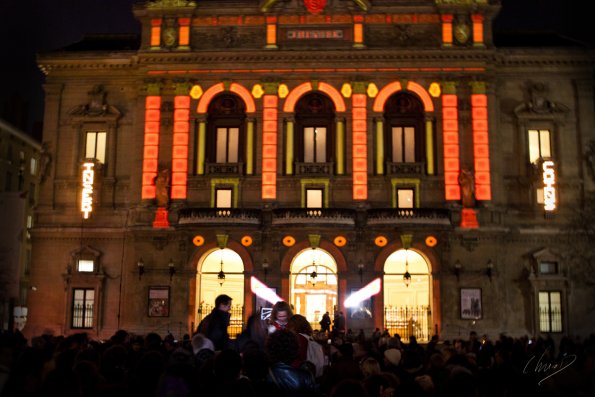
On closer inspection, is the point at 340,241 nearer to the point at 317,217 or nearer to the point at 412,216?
the point at 317,217

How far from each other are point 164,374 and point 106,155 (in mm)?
39413

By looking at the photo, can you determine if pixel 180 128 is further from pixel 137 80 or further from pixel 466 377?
pixel 466 377

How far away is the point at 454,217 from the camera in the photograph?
144ft

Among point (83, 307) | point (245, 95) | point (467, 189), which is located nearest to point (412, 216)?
point (467, 189)

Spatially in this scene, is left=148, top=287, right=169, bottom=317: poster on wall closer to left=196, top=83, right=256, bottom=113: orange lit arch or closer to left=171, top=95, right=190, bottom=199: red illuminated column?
left=171, top=95, right=190, bottom=199: red illuminated column

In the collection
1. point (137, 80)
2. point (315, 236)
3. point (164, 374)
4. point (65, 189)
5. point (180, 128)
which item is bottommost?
point (164, 374)

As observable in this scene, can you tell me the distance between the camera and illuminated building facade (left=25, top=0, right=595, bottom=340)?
144 feet

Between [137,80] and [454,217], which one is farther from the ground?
[137,80]

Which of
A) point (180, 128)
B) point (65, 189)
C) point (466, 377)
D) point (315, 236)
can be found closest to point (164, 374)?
point (466, 377)

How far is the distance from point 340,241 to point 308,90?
1021 cm

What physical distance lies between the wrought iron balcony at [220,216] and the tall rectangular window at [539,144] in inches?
736

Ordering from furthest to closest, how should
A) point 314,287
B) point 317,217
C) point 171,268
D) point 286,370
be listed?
1. point 314,287
2. point 171,268
3. point 317,217
4. point 286,370

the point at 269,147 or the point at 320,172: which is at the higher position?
the point at 269,147

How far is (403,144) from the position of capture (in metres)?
46.1
